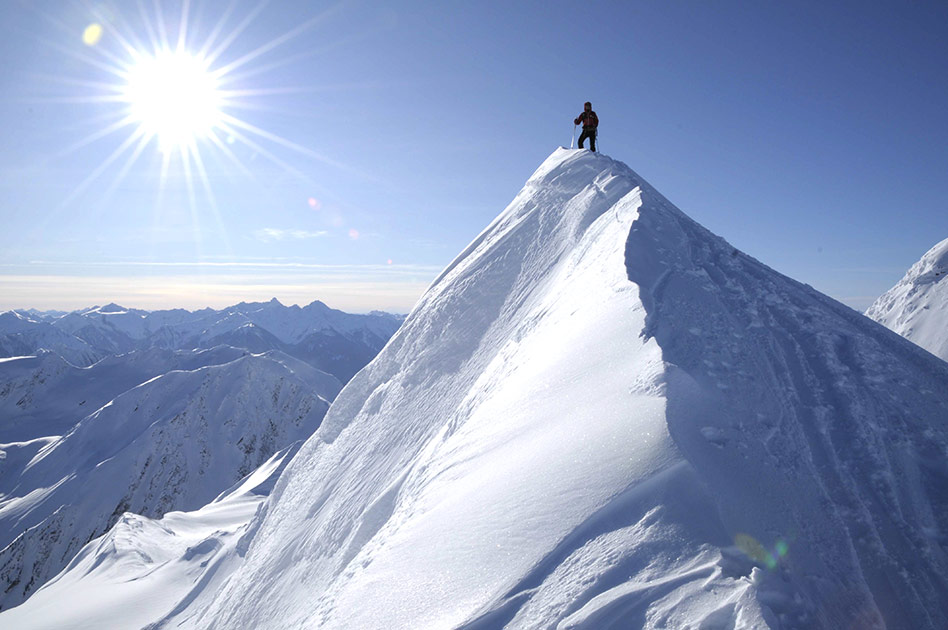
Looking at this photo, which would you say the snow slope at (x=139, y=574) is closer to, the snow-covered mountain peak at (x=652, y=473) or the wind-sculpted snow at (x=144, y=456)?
the snow-covered mountain peak at (x=652, y=473)

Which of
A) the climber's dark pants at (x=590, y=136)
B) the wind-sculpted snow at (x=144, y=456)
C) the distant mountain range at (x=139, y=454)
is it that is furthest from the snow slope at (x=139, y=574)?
the wind-sculpted snow at (x=144, y=456)

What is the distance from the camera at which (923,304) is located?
2917cm

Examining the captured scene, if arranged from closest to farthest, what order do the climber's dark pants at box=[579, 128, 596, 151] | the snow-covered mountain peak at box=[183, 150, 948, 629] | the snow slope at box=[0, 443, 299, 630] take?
1. the snow-covered mountain peak at box=[183, 150, 948, 629]
2. the climber's dark pants at box=[579, 128, 596, 151]
3. the snow slope at box=[0, 443, 299, 630]

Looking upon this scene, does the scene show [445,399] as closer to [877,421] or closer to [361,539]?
[361,539]

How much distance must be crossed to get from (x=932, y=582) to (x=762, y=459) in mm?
1711

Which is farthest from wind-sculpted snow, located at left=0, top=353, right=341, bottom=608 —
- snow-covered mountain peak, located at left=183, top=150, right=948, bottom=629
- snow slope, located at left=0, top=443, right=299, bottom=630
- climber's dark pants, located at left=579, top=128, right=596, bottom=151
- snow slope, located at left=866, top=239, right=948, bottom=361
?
snow slope, located at left=866, top=239, right=948, bottom=361

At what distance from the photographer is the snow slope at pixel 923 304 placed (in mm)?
26484

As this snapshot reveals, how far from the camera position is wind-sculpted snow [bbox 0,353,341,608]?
103625 mm

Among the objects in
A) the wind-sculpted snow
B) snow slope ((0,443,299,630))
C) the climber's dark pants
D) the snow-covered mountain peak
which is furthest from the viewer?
the wind-sculpted snow

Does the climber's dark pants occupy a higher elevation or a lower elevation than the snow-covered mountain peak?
higher

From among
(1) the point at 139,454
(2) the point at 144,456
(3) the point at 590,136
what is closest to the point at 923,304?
(3) the point at 590,136

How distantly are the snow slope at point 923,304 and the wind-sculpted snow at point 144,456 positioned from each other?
5761 inches

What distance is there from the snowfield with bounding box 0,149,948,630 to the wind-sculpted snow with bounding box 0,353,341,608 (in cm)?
13270

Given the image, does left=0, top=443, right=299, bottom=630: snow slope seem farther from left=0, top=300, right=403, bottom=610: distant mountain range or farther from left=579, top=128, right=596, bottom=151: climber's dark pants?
left=0, top=300, right=403, bottom=610: distant mountain range
